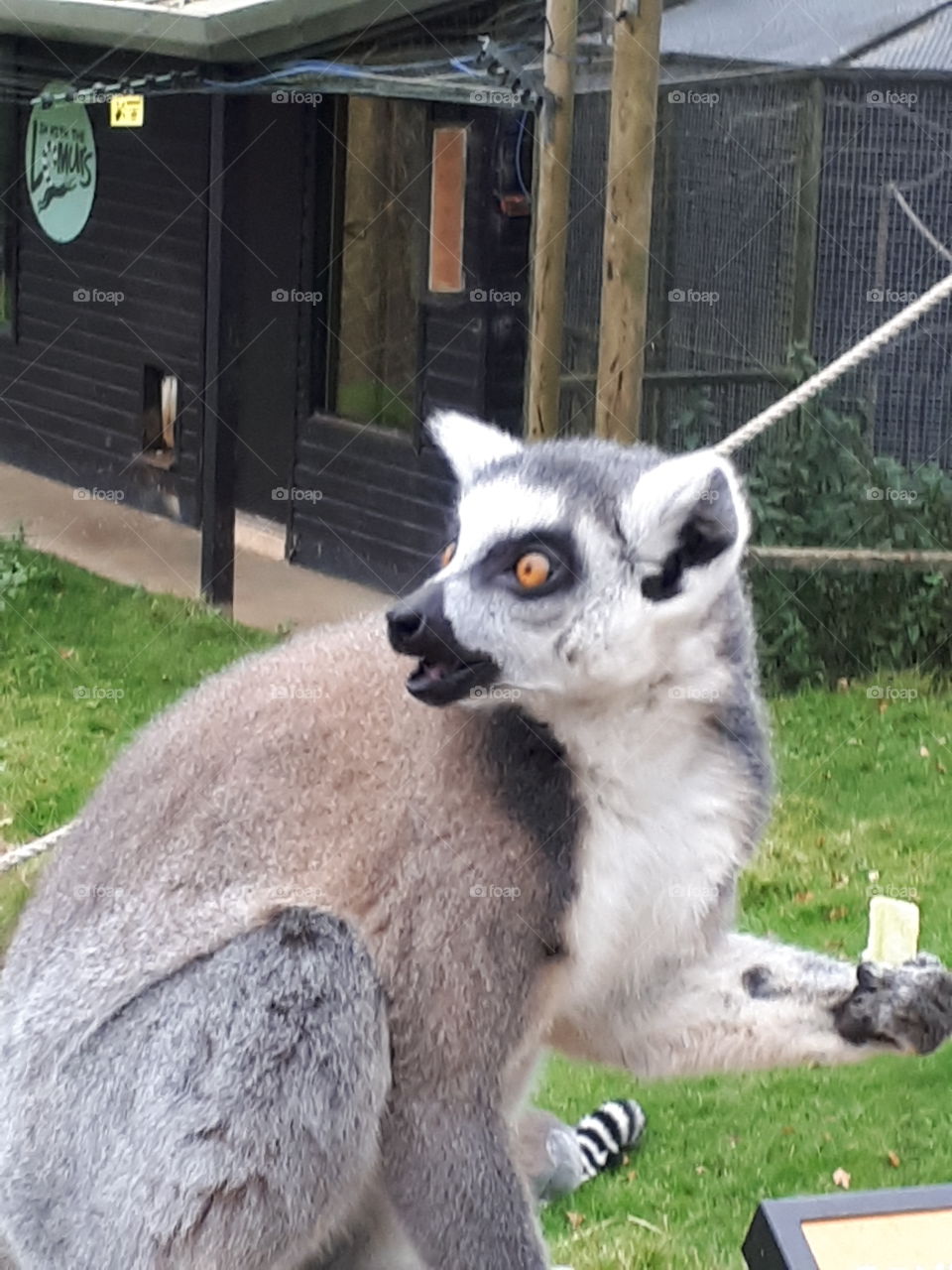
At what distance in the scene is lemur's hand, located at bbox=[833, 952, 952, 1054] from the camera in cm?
317

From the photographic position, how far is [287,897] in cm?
306

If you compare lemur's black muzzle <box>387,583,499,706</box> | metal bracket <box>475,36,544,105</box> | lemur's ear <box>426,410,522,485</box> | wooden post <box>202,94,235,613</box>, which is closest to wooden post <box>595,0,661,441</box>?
metal bracket <box>475,36,544,105</box>

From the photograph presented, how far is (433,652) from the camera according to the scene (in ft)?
9.48

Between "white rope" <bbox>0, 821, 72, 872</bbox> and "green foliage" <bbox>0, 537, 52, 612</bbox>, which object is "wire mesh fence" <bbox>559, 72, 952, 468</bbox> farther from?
"white rope" <bbox>0, 821, 72, 872</bbox>

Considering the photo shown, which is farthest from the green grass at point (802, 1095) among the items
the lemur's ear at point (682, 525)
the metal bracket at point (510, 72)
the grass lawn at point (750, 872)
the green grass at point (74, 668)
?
the metal bracket at point (510, 72)

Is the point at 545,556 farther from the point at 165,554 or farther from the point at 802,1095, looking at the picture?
the point at 165,554

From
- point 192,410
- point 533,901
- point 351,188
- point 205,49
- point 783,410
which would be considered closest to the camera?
point 533,901

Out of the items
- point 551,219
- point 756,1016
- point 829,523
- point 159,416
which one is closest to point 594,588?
point 756,1016

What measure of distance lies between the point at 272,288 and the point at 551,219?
4752 mm

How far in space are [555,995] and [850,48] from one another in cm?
588

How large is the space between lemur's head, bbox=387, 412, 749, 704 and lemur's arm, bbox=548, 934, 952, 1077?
2.11 ft

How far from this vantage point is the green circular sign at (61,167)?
1180cm

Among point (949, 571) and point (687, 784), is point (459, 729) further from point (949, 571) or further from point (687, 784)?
point (949, 571)

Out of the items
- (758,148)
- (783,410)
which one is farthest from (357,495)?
(783,410)
